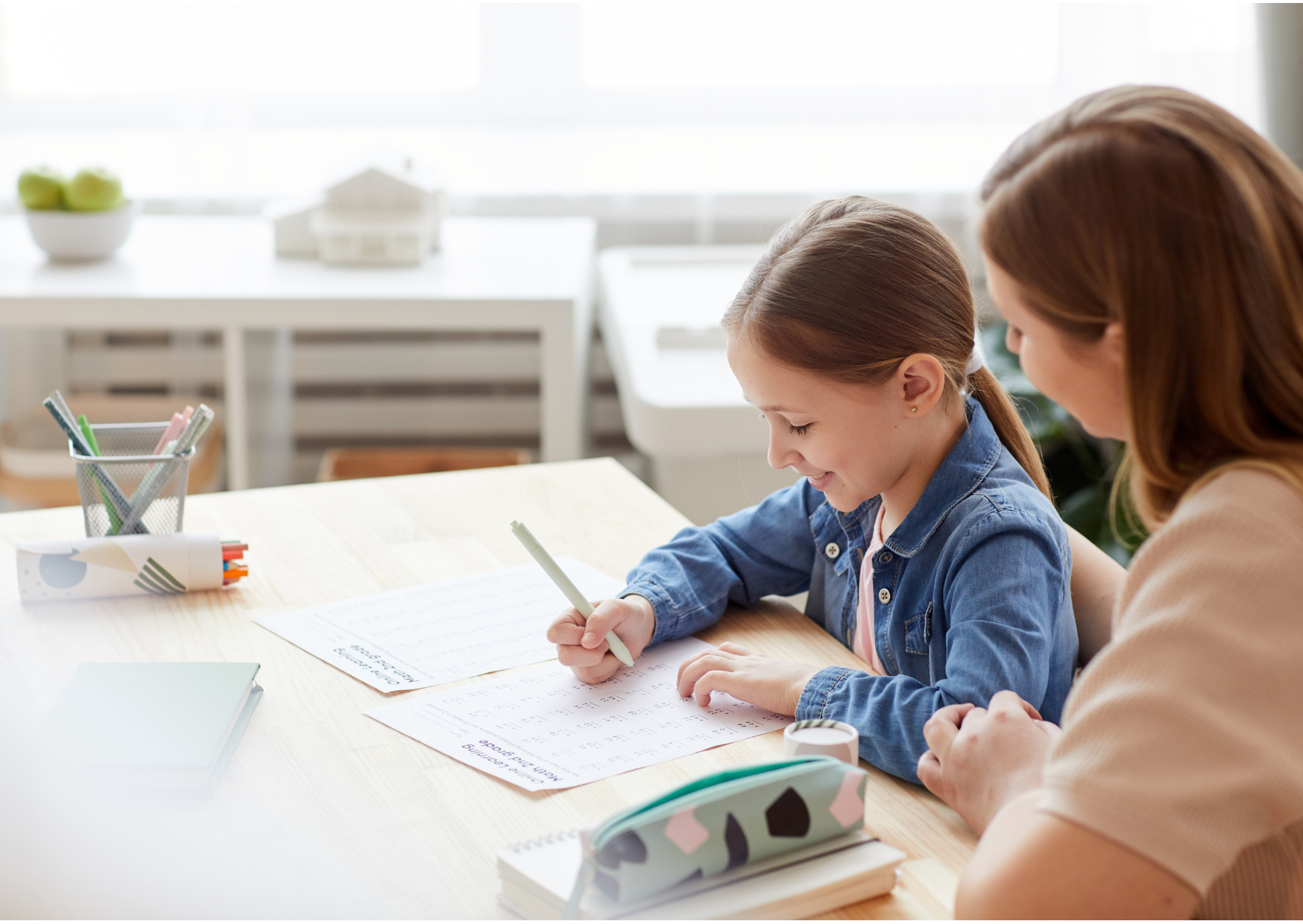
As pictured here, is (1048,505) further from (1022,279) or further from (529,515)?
(529,515)

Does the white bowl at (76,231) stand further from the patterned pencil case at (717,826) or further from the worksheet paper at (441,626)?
the patterned pencil case at (717,826)

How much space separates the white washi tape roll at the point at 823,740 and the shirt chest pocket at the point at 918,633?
0.62ft

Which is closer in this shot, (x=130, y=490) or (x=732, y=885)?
(x=732, y=885)

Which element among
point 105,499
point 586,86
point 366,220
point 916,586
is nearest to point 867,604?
point 916,586

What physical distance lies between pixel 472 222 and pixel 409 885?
6.92ft

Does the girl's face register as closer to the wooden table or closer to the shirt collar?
the shirt collar

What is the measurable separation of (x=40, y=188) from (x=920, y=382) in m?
1.81

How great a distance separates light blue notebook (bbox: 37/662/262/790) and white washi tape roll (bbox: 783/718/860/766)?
0.37m

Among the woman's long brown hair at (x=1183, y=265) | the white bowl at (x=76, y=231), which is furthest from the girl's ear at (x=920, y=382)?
the white bowl at (x=76, y=231)

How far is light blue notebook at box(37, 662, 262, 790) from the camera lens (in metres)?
0.80

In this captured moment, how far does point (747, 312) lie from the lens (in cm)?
102

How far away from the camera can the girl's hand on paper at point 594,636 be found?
0.98 meters

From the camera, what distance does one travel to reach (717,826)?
654 millimetres

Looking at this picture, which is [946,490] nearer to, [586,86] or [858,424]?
[858,424]
